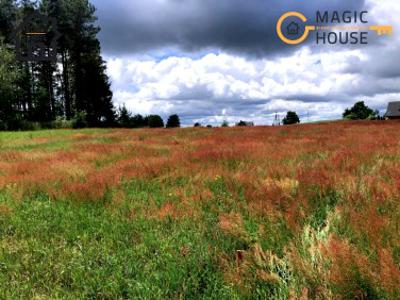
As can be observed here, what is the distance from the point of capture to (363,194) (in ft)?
16.5

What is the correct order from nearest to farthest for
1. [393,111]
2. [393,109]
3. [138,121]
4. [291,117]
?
1. [138,121]
2. [393,111]
3. [393,109]
4. [291,117]

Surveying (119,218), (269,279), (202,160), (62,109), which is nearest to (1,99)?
(62,109)

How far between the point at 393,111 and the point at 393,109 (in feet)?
3.00

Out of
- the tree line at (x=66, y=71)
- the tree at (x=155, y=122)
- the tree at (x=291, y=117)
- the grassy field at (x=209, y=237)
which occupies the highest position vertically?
the tree line at (x=66, y=71)

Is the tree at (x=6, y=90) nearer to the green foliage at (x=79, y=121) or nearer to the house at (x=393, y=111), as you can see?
the green foliage at (x=79, y=121)

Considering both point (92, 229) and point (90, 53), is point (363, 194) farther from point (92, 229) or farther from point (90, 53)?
point (90, 53)

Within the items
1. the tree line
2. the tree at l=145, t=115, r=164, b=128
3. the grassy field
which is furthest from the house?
the grassy field

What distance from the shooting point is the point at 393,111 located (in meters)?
100

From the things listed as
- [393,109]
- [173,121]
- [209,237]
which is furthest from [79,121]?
[393,109]

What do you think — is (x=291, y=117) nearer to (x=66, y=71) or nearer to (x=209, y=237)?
(x=66, y=71)

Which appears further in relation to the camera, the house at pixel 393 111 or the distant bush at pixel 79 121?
the house at pixel 393 111

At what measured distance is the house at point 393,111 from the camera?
325 feet

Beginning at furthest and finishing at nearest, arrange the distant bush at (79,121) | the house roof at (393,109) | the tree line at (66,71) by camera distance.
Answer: the house roof at (393,109)
the tree line at (66,71)
the distant bush at (79,121)

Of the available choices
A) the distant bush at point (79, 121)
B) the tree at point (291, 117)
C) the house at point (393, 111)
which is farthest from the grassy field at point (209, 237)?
the house at point (393, 111)
